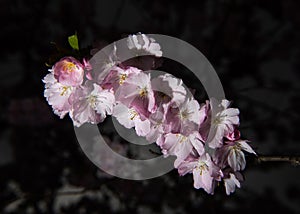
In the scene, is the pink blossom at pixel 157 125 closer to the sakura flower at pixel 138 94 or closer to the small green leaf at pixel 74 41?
the sakura flower at pixel 138 94

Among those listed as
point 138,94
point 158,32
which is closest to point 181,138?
point 138,94

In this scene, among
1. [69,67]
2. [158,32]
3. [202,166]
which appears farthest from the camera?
[158,32]

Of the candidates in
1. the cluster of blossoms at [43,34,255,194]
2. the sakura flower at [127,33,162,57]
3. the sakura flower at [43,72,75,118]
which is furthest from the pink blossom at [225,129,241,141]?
the sakura flower at [43,72,75,118]

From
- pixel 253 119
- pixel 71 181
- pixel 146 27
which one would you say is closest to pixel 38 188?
pixel 71 181

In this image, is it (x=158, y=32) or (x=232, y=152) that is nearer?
(x=232, y=152)

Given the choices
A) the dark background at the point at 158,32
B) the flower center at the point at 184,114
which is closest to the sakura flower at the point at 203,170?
the flower center at the point at 184,114

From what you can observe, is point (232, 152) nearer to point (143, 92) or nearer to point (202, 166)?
point (202, 166)

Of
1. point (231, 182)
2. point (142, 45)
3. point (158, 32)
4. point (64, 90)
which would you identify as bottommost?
point (158, 32)

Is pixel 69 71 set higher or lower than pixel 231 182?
higher
